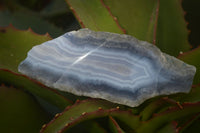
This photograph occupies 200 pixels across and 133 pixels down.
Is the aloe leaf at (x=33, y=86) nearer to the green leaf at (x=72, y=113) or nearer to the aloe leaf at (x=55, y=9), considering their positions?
the green leaf at (x=72, y=113)

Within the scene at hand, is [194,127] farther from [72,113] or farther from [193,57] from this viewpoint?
[72,113]

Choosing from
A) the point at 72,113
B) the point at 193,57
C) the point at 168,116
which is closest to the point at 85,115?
the point at 72,113

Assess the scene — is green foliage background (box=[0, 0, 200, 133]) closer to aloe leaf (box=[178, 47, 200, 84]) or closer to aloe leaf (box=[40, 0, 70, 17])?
aloe leaf (box=[178, 47, 200, 84])

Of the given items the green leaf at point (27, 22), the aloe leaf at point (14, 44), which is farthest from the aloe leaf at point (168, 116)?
the green leaf at point (27, 22)

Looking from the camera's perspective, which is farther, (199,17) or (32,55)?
(199,17)

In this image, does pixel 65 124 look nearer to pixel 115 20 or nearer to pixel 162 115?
pixel 162 115

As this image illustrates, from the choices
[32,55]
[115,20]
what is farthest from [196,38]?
[32,55]

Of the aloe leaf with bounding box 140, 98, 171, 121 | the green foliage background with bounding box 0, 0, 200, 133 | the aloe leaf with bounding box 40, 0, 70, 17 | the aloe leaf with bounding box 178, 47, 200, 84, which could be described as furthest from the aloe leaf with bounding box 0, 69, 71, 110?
the aloe leaf with bounding box 40, 0, 70, 17
